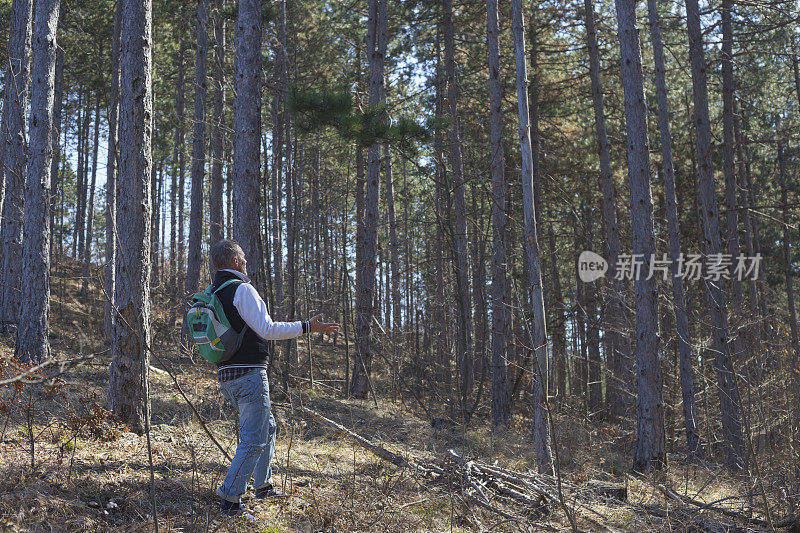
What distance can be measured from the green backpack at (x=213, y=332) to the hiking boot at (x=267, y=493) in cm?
110

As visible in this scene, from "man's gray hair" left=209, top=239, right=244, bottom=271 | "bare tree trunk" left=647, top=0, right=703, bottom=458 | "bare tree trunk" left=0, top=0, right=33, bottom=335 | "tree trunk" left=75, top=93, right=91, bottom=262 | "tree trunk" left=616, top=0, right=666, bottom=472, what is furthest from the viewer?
"tree trunk" left=75, top=93, right=91, bottom=262

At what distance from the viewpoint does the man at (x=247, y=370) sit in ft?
14.0

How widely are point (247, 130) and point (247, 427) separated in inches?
162

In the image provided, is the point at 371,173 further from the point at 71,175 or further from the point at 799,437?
the point at 71,175

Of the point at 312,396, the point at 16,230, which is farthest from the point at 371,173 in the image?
the point at 16,230

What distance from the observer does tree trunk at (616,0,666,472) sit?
29.4ft

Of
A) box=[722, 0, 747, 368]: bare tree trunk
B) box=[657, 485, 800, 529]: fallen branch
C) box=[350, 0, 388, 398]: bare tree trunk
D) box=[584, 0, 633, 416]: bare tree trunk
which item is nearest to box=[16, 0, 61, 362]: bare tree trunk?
box=[350, 0, 388, 398]: bare tree trunk

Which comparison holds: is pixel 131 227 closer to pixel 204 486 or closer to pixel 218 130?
pixel 204 486

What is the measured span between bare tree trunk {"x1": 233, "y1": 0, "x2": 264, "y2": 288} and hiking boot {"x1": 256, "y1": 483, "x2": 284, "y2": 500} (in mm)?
3340

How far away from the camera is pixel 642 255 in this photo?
883 centimetres

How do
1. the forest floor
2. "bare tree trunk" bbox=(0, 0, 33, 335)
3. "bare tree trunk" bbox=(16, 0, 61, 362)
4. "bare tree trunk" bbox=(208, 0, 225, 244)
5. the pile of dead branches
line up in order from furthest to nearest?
"bare tree trunk" bbox=(208, 0, 225, 244) < "bare tree trunk" bbox=(0, 0, 33, 335) < "bare tree trunk" bbox=(16, 0, 61, 362) < the pile of dead branches < the forest floor

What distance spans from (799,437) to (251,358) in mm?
5419

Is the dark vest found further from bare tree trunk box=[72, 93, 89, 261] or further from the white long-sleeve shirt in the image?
bare tree trunk box=[72, 93, 89, 261]

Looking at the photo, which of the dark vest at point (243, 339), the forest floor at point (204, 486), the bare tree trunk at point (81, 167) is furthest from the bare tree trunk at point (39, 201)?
the bare tree trunk at point (81, 167)
